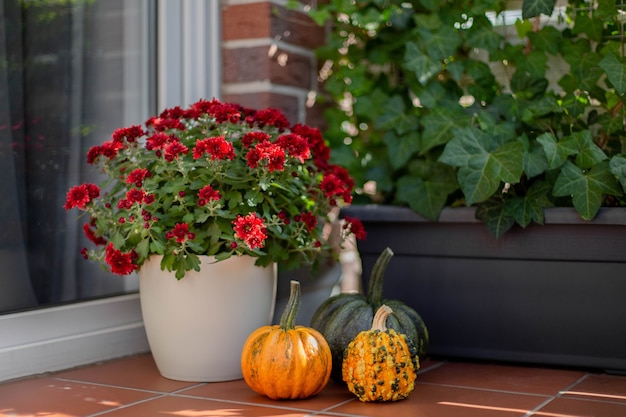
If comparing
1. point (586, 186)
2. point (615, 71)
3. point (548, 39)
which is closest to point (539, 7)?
point (548, 39)

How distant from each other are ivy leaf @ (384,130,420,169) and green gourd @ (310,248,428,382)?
0.41 m

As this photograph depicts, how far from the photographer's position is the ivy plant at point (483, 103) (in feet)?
5.81

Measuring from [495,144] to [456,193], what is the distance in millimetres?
183

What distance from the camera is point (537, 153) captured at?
1.80 meters

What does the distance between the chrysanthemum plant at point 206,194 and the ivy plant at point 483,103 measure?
32 centimetres

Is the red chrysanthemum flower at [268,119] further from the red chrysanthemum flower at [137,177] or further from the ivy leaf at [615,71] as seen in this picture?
the ivy leaf at [615,71]

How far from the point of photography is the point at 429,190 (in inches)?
74.4

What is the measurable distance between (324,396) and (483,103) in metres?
0.93

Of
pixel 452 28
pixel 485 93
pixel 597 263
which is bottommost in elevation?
pixel 597 263

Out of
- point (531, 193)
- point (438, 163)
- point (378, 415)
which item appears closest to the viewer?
point (378, 415)

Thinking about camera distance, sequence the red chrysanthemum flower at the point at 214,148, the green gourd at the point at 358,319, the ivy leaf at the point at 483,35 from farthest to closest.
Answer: the ivy leaf at the point at 483,35 → the green gourd at the point at 358,319 → the red chrysanthemum flower at the point at 214,148

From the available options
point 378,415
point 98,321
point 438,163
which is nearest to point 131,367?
point 98,321

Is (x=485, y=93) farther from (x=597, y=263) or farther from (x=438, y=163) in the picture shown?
(x=597, y=263)

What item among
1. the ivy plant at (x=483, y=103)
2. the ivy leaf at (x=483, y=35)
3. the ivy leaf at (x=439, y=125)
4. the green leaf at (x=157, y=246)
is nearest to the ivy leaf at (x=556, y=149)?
the ivy plant at (x=483, y=103)
